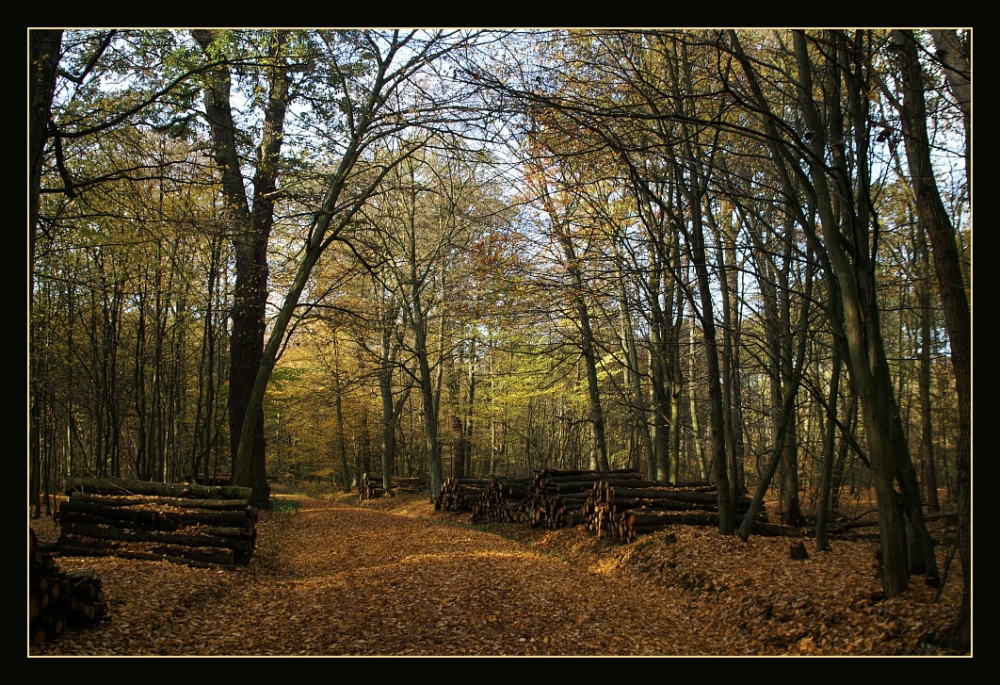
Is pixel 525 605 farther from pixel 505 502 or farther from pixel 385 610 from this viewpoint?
pixel 505 502

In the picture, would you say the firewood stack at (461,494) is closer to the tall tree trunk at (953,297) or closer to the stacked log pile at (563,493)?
the stacked log pile at (563,493)

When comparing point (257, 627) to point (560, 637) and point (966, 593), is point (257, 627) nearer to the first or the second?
point (560, 637)

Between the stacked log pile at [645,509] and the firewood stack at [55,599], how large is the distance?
26.2ft

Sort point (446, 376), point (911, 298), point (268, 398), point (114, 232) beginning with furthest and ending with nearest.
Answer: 1. point (446, 376)
2. point (268, 398)
3. point (911, 298)
4. point (114, 232)

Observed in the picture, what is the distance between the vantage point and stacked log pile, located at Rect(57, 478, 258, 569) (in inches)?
322

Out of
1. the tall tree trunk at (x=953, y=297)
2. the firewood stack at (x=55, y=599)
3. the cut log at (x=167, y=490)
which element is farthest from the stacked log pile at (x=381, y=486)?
the tall tree trunk at (x=953, y=297)

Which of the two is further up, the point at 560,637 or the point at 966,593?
the point at 966,593

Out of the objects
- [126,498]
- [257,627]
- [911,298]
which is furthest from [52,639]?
[911,298]

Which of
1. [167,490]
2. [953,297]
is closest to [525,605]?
[953,297]

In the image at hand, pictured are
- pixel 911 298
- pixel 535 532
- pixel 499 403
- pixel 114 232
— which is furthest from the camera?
pixel 499 403

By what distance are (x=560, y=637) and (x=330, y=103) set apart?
30.7 ft

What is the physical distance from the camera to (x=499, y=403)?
2559 centimetres

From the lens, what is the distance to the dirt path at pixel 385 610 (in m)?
5.32

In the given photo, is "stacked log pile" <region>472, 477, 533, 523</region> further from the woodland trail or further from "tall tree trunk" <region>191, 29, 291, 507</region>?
"tall tree trunk" <region>191, 29, 291, 507</region>
